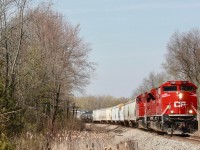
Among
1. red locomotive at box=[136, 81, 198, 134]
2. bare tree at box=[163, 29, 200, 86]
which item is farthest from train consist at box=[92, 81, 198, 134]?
bare tree at box=[163, 29, 200, 86]

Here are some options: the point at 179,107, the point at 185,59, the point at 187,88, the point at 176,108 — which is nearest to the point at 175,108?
the point at 176,108

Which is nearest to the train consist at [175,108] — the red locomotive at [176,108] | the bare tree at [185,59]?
the red locomotive at [176,108]

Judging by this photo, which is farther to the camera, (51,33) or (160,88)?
(51,33)

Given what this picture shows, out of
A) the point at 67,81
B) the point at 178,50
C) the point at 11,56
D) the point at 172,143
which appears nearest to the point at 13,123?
the point at 11,56

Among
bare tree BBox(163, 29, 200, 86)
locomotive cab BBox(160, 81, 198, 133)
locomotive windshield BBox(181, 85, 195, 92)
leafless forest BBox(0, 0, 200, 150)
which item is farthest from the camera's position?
bare tree BBox(163, 29, 200, 86)

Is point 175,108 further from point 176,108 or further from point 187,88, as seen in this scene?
point 187,88

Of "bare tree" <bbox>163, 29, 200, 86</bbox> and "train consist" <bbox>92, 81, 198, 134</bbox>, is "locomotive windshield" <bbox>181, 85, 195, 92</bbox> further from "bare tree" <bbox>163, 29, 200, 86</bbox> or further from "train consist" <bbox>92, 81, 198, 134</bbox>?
"bare tree" <bbox>163, 29, 200, 86</bbox>

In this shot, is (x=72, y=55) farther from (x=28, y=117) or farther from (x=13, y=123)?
(x=13, y=123)

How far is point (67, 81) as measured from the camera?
40625 mm

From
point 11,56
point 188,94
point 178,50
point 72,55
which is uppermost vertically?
point 178,50

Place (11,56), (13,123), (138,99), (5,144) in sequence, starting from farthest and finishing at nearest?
(138,99), (11,56), (13,123), (5,144)

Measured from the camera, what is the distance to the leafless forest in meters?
16.7

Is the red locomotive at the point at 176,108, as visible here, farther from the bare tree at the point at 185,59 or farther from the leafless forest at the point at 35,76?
the bare tree at the point at 185,59

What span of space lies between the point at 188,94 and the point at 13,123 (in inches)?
436
